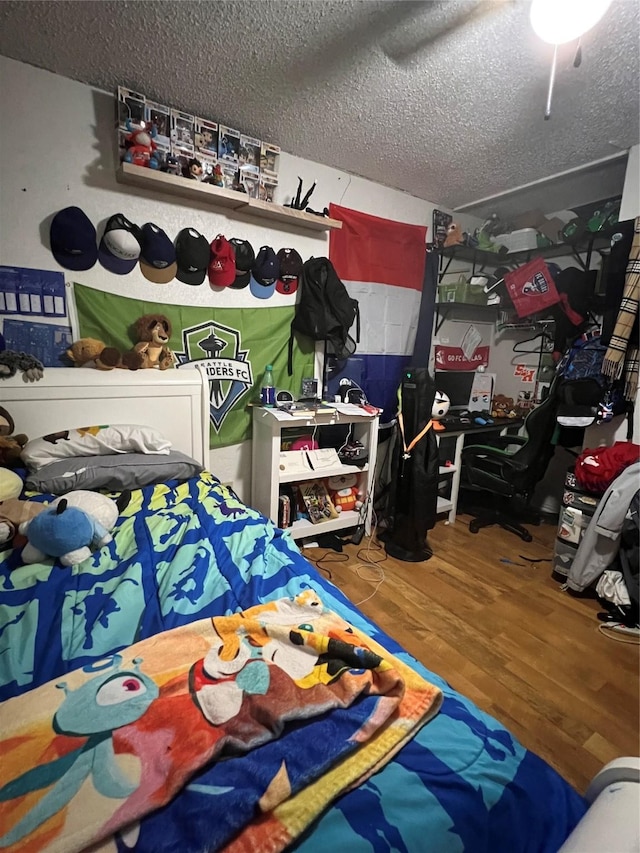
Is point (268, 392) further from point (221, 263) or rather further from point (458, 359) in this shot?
point (458, 359)

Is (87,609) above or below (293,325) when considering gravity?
below

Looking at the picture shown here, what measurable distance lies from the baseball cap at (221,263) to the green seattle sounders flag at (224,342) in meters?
0.18

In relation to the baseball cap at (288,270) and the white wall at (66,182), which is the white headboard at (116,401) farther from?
the baseball cap at (288,270)

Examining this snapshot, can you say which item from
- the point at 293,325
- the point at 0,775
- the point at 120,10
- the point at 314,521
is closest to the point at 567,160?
the point at 293,325

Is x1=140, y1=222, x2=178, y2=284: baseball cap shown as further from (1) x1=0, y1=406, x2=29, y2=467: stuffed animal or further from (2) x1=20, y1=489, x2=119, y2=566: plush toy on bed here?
(2) x1=20, y1=489, x2=119, y2=566: plush toy on bed

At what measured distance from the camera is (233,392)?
2613 mm

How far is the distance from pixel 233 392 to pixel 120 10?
175 centimetres

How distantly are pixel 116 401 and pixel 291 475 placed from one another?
3.49 feet

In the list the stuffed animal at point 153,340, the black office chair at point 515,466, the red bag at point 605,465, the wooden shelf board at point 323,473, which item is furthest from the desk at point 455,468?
the stuffed animal at point 153,340

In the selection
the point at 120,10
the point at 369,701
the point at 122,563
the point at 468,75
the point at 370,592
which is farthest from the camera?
the point at 370,592

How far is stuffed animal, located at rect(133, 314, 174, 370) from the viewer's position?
2.21 meters

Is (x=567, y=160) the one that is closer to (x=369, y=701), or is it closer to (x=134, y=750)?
(x=369, y=701)

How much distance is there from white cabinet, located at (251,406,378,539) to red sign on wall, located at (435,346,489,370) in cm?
112

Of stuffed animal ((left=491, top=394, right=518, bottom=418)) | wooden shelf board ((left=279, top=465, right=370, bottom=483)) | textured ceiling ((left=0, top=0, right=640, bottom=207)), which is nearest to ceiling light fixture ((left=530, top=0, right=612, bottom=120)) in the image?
textured ceiling ((left=0, top=0, right=640, bottom=207))
